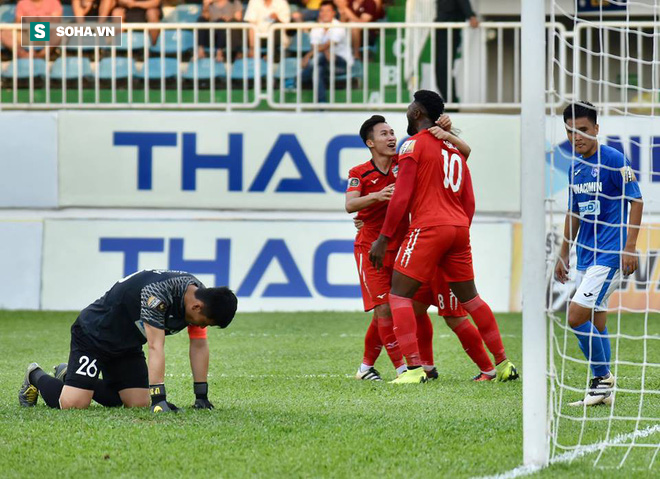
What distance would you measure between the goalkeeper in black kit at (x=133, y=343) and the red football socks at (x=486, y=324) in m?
2.16

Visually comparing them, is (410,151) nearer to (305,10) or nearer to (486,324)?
(486,324)

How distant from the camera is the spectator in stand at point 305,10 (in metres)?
16.2

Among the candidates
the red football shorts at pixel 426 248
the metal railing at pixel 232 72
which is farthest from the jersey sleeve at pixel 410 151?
the metal railing at pixel 232 72

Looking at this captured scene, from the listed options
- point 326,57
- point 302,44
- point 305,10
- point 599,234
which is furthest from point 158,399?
point 305,10

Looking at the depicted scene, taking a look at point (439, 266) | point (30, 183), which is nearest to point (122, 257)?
point (30, 183)

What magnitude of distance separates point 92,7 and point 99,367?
416 inches

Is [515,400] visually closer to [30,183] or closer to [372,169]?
[372,169]

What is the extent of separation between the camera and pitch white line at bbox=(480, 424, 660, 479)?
4348 mm

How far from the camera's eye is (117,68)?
46.6 ft

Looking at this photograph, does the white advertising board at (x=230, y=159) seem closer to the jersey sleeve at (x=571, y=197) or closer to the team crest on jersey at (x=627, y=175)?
the jersey sleeve at (x=571, y=197)

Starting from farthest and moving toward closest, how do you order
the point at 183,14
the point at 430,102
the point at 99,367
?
the point at 183,14
the point at 430,102
the point at 99,367

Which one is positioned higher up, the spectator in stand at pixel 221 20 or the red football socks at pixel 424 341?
the spectator in stand at pixel 221 20

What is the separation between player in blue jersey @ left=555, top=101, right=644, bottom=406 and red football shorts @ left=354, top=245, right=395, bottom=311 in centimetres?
150

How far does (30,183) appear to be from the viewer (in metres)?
13.8
